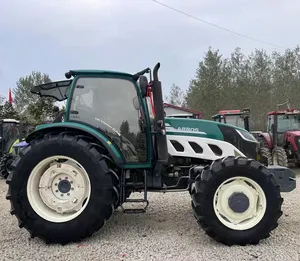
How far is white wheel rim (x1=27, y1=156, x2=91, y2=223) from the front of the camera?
4180mm

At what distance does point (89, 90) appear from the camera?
4426 mm

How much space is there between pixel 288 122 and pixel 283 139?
0.89 metres

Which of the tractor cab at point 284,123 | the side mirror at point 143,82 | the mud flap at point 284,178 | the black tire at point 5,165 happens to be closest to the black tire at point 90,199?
the side mirror at point 143,82

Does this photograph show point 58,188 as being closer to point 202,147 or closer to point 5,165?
point 202,147

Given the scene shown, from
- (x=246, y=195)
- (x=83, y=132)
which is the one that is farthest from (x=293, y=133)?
(x=83, y=132)

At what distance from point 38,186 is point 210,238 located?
214 centimetres

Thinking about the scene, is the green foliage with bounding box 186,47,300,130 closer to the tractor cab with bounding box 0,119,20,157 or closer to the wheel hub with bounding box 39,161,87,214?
the tractor cab with bounding box 0,119,20,157

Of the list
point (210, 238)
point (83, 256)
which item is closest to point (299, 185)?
point (210, 238)

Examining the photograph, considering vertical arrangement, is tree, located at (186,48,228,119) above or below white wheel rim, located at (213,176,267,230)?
above

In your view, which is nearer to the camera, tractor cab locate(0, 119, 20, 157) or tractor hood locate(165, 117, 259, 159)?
tractor hood locate(165, 117, 259, 159)

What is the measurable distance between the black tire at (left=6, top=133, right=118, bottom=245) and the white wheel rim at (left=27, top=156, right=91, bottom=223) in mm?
74

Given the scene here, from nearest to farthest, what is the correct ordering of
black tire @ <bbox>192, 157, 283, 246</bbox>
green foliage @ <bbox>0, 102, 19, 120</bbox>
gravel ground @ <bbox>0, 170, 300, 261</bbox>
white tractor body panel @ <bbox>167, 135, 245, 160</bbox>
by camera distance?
1. gravel ground @ <bbox>0, 170, 300, 261</bbox>
2. black tire @ <bbox>192, 157, 283, 246</bbox>
3. white tractor body panel @ <bbox>167, 135, 245, 160</bbox>
4. green foliage @ <bbox>0, 102, 19, 120</bbox>

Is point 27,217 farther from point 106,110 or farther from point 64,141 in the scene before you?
point 106,110

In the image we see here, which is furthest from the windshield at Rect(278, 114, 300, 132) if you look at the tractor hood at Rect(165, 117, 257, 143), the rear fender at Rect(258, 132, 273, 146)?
the tractor hood at Rect(165, 117, 257, 143)
